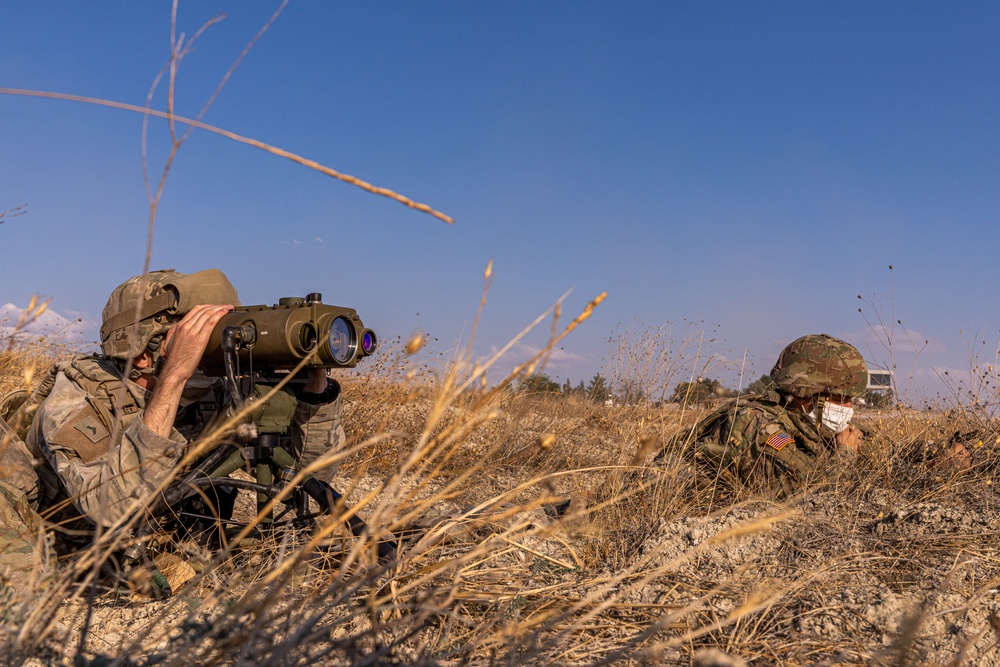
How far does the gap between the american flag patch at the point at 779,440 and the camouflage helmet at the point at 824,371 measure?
1.39 feet

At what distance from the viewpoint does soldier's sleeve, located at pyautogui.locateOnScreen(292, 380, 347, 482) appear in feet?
8.91

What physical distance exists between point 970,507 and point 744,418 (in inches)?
41.8

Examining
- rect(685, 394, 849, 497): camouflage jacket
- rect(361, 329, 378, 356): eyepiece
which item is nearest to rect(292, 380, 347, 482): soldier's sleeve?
rect(361, 329, 378, 356): eyepiece

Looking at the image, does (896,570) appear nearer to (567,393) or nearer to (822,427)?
(822,427)

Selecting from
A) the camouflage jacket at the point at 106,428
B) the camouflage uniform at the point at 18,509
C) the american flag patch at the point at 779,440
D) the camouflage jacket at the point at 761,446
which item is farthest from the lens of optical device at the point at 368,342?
the american flag patch at the point at 779,440

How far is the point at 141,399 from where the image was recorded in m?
2.44

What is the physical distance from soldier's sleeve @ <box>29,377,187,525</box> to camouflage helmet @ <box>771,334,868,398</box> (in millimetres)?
2960

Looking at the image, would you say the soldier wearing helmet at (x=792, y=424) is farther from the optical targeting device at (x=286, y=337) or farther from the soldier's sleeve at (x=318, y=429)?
the optical targeting device at (x=286, y=337)

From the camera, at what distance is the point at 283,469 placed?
2.28 m

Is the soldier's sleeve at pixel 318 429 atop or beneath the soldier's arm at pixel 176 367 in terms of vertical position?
beneath

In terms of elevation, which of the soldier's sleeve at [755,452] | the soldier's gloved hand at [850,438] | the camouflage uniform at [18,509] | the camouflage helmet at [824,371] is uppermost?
the camouflage helmet at [824,371]

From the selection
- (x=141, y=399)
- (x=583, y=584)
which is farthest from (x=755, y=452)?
(x=141, y=399)

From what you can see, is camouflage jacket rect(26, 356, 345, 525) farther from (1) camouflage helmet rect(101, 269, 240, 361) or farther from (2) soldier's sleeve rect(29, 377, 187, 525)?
(1) camouflage helmet rect(101, 269, 240, 361)

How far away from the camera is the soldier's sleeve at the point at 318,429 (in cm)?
272
